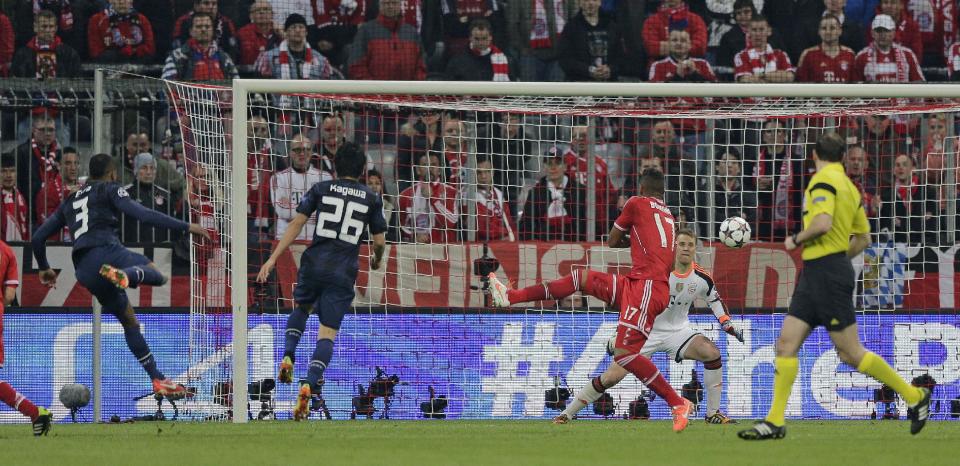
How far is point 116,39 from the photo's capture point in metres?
17.8

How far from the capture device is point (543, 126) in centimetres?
1525

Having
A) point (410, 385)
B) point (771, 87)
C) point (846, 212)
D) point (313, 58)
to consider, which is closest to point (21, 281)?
point (410, 385)

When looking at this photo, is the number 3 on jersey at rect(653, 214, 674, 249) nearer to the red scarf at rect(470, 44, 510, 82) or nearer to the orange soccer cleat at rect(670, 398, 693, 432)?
the orange soccer cleat at rect(670, 398, 693, 432)

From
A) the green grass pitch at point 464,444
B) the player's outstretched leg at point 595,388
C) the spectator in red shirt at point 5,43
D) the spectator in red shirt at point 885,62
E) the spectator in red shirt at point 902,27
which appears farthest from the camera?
the spectator in red shirt at point 902,27

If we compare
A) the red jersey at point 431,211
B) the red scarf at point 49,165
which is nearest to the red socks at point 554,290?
the red jersey at point 431,211

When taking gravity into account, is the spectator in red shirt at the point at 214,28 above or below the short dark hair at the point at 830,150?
→ above

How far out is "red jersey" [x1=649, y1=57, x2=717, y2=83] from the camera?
710 inches

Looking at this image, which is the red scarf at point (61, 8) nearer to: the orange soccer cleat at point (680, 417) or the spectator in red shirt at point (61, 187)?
the spectator in red shirt at point (61, 187)

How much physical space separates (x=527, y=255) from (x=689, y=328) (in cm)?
207

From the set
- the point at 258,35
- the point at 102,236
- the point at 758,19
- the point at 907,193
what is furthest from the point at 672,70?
the point at 102,236

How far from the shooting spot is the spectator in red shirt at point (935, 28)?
19.0m

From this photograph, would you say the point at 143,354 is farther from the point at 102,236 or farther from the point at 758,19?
the point at 758,19

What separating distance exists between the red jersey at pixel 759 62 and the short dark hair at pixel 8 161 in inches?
343

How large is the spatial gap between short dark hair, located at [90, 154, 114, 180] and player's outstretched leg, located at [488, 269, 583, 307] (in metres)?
3.32
